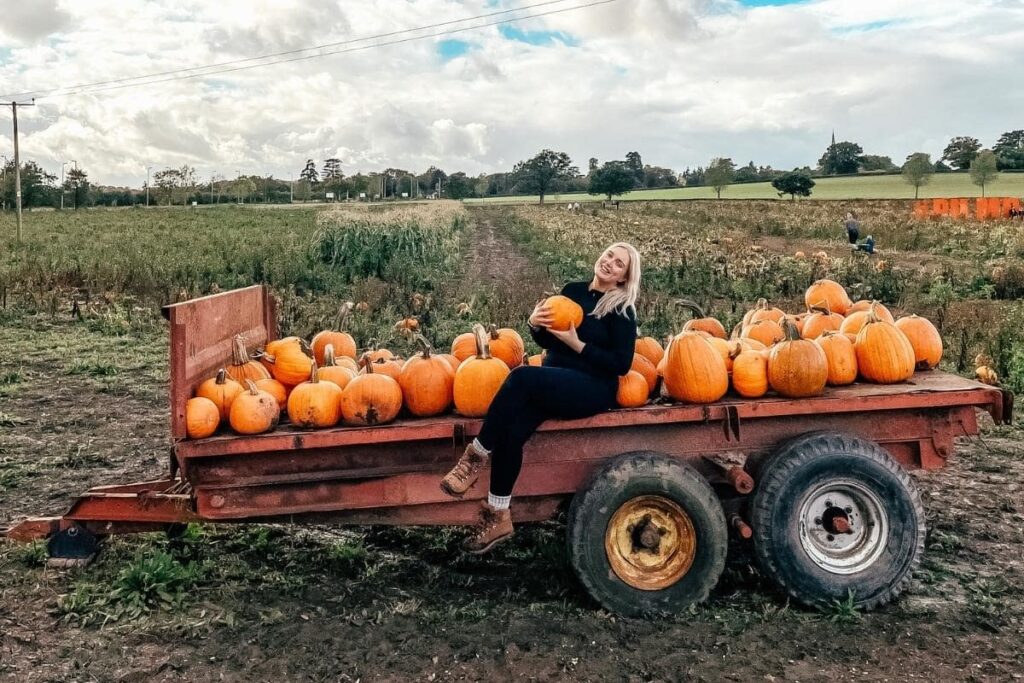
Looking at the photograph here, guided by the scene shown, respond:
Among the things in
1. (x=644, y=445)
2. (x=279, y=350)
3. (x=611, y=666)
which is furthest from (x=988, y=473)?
(x=279, y=350)

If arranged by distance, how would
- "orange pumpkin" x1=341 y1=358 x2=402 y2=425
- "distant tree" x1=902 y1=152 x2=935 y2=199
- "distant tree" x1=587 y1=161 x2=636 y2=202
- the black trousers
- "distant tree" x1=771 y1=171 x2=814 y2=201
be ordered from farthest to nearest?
"distant tree" x1=587 y1=161 x2=636 y2=202
"distant tree" x1=771 y1=171 x2=814 y2=201
"distant tree" x1=902 y1=152 x2=935 y2=199
"orange pumpkin" x1=341 y1=358 x2=402 y2=425
the black trousers

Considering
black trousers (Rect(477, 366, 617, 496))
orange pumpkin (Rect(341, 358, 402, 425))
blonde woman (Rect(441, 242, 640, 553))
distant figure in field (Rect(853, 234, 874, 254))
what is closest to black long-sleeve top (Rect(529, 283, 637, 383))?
blonde woman (Rect(441, 242, 640, 553))

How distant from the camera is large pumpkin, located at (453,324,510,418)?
4457 millimetres

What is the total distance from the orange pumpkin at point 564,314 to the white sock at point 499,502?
0.93 m

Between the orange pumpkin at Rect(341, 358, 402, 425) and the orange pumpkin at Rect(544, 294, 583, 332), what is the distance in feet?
3.05

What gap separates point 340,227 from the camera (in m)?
24.1

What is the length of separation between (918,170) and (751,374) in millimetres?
96282

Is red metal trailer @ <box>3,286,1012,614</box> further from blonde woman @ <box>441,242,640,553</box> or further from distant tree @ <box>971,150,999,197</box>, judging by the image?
distant tree @ <box>971,150,999,197</box>

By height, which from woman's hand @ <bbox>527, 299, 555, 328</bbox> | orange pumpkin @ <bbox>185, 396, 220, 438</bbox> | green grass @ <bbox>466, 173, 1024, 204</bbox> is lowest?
orange pumpkin @ <bbox>185, 396, 220, 438</bbox>

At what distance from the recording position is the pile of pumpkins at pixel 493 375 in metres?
4.34

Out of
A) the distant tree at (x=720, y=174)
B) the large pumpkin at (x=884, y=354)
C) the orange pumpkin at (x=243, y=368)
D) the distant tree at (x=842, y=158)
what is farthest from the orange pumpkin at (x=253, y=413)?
the distant tree at (x=842, y=158)

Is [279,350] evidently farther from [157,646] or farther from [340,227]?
[340,227]

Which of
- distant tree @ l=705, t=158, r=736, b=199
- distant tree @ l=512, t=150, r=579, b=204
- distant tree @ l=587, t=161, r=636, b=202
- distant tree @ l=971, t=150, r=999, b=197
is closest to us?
distant tree @ l=971, t=150, r=999, b=197

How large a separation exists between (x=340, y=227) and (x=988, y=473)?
65.5 ft
